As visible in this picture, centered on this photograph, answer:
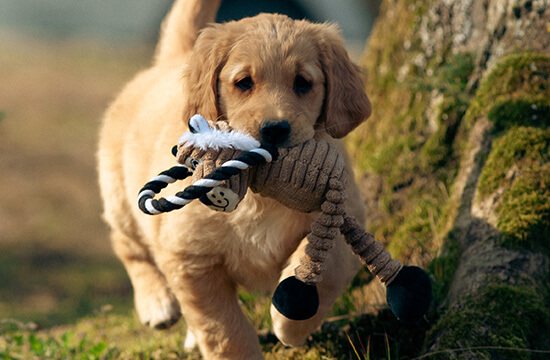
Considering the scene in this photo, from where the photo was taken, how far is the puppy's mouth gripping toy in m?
1.92

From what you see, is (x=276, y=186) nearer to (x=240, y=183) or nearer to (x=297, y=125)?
(x=240, y=183)

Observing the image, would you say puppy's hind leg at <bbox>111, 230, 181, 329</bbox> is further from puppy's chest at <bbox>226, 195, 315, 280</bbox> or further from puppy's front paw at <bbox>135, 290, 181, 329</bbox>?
puppy's chest at <bbox>226, 195, 315, 280</bbox>

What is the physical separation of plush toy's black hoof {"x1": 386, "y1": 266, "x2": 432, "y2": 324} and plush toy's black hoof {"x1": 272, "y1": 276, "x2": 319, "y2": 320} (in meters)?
0.26

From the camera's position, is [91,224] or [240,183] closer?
[240,183]

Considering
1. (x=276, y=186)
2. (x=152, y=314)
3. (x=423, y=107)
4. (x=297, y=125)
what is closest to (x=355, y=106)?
(x=297, y=125)

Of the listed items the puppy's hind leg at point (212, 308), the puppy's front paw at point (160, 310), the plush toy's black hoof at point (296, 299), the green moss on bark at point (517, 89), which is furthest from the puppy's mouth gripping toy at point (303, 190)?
the puppy's front paw at point (160, 310)

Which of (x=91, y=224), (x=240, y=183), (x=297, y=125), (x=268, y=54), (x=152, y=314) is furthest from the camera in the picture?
(x=91, y=224)

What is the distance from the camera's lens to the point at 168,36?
4.12m

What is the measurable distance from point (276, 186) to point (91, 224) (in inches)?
→ 256

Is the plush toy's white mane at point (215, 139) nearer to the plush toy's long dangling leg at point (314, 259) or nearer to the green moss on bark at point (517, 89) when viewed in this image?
the plush toy's long dangling leg at point (314, 259)

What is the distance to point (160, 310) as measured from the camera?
3666mm

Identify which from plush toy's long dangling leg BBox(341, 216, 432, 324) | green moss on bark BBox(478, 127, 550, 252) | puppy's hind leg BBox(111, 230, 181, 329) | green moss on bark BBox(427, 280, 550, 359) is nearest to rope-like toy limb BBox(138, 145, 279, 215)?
plush toy's long dangling leg BBox(341, 216, 432, 324)

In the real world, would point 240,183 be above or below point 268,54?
below

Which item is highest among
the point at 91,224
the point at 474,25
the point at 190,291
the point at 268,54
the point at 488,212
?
the point at 474,25
